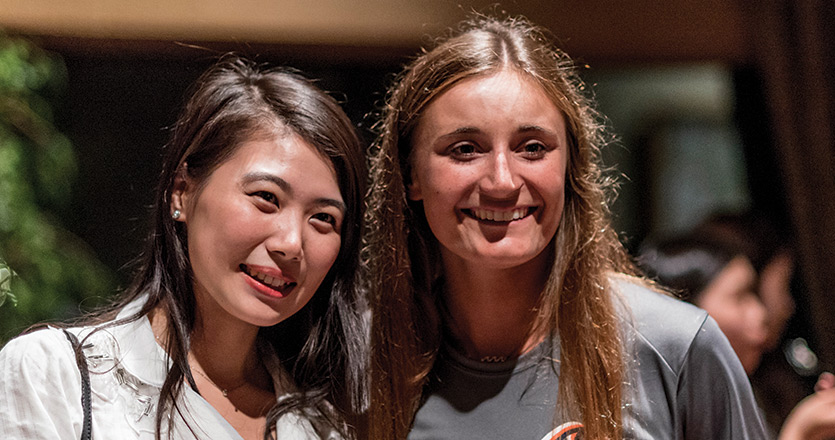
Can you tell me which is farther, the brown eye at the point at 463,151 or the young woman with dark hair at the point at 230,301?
the brown eye at the point at 463,151

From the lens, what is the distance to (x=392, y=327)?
1835mm

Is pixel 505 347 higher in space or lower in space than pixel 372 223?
lower

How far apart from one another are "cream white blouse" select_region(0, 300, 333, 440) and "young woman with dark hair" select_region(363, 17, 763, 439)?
14.6 inches

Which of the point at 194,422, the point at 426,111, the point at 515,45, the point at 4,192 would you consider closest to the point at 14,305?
the point at 4,192

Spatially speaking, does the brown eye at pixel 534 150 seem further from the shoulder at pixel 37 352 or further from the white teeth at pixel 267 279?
the shoulder at pixel 37 352

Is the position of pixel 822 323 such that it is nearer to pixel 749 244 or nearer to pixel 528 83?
pixel 749 244

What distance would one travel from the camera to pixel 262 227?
1602 millimetres

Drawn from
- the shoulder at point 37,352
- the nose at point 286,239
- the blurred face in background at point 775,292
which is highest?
the nose at point 286,239

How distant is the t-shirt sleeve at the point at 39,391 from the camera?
1446mm

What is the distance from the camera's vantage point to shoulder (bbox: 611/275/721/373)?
65.0 inches

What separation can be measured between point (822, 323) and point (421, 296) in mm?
2395

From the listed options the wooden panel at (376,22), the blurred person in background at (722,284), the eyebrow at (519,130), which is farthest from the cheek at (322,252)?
the wooden panel at (376,22)

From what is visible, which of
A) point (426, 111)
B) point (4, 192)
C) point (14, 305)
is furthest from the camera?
point (4, 192)

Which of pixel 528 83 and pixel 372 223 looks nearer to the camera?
pixel 528 83
